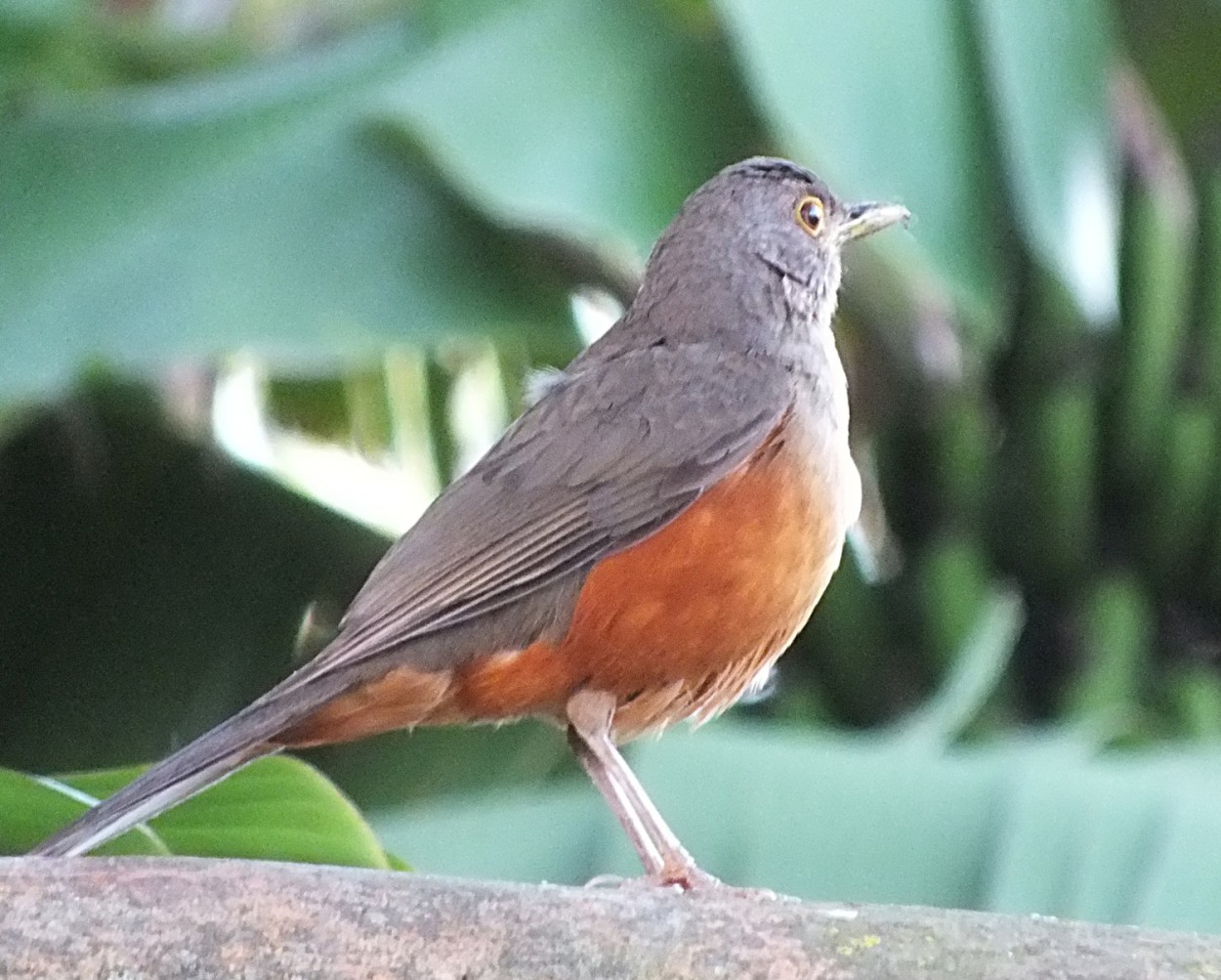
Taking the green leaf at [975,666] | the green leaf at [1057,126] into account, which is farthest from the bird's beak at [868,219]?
the green leaf at [975,666]

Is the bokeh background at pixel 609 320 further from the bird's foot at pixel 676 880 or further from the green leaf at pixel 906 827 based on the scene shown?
the bird's foot at pixel 676 880

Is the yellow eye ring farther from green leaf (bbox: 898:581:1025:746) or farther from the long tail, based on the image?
the long tail

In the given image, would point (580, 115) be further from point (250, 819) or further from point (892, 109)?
point (250, 819)

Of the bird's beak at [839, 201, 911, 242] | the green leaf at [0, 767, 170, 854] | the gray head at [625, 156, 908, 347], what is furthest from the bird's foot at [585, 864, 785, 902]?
the bird's beak at [839, 201, 911, 242]

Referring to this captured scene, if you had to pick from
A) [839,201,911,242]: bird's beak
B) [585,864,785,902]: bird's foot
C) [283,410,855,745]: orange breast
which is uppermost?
[839,201,911,242]: bird's beak

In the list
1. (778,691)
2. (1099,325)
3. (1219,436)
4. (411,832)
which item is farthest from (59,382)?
(1219,436)

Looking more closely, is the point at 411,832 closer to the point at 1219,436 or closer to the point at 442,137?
the point at 442,137
